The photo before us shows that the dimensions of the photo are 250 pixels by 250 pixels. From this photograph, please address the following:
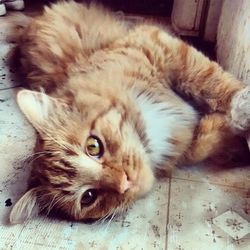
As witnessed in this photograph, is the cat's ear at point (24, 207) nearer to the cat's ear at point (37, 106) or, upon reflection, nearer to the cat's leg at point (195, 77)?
the cat's ear at point (37, 106)

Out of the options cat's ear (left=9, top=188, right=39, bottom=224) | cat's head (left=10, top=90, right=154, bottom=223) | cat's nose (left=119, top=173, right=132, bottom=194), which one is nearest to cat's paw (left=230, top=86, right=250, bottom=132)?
cat's head (left=10, top=90, right=154, bottom=223)

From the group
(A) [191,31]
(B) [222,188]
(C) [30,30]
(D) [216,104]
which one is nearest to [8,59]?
(C) [30,30]

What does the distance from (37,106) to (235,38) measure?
854 millimetres

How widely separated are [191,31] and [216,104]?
80 cm

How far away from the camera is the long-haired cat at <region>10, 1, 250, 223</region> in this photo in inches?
55.4

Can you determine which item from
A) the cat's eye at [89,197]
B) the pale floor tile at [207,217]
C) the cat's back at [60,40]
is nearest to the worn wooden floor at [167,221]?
the pale floor tile at [207,217]

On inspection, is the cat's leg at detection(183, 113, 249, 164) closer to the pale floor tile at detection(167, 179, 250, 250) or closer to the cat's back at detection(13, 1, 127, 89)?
the pale floor tile at detection(167, 179, 250, 250)

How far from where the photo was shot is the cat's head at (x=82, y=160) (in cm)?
138

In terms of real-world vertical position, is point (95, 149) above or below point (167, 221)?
above

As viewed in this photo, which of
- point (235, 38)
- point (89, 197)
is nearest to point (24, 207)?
point (89, 197)

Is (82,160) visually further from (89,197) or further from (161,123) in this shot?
(161,123)

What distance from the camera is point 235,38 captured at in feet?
6.14

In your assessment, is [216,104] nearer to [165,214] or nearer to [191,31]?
[165,214]

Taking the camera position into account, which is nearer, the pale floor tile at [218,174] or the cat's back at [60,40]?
the pale floor tile at [218,174]
